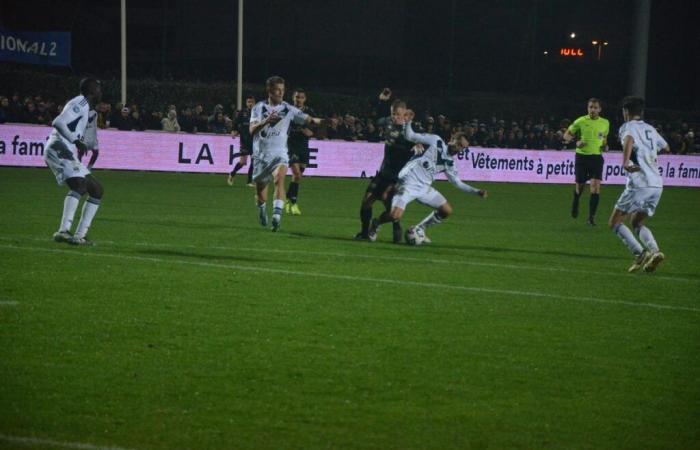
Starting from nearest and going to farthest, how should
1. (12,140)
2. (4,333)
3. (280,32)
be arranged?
(4,333), (12,140), (280,32)

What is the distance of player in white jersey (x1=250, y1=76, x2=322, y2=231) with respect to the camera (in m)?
17.6

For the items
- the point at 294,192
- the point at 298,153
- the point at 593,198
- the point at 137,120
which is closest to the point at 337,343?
the point at 294,192

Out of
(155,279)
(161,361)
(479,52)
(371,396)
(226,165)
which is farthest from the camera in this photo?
(479,52)

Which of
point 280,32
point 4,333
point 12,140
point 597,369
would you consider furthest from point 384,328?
point 280,32

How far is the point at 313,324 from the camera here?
9.55 meters

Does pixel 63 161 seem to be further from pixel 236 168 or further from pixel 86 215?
pixel 236 168

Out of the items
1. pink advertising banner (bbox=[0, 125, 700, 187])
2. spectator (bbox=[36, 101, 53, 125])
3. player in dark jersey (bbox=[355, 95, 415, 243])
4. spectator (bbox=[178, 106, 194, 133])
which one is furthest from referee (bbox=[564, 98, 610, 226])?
spectator (bbox=[36, 101, 53, 125])

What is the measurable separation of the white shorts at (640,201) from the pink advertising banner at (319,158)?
19.8 m

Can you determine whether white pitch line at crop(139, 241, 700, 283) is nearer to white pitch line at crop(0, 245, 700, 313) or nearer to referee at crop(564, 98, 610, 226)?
white pitch line at crop(0, 245, 700, 313)

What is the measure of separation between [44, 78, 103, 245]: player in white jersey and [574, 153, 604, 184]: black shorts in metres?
11.8

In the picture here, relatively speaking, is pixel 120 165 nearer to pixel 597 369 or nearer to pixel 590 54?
pixel 590 54

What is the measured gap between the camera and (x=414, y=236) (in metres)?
16.3

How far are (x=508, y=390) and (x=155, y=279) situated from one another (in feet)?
17.1

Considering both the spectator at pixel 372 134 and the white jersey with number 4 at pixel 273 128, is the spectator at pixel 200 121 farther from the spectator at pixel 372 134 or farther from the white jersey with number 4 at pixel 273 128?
the white jersey with number 4 at pixel 273 128
